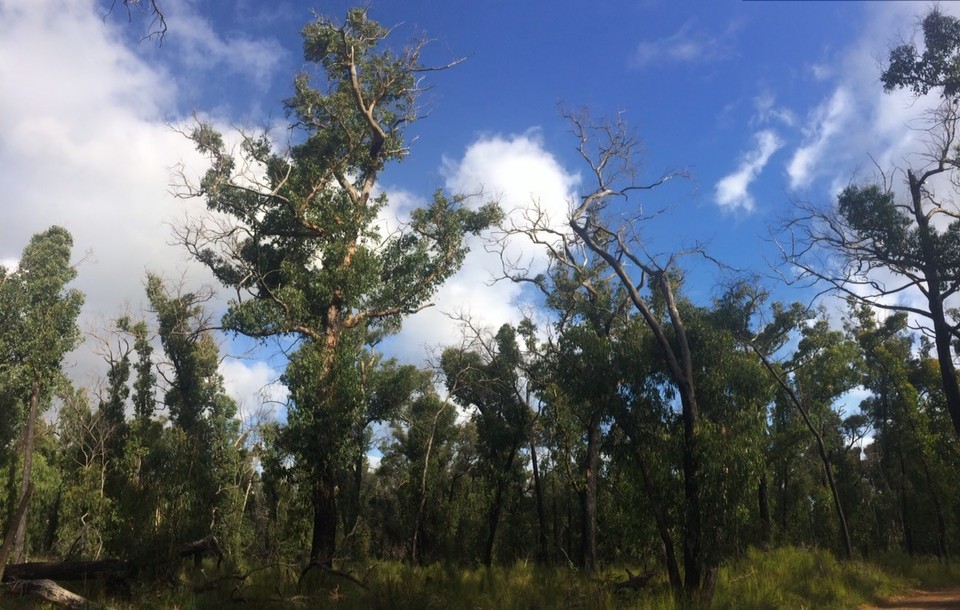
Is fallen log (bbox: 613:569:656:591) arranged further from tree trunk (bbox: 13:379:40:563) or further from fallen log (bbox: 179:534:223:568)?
tree trunk (bbox: 13:379:40:563)

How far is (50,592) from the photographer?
32.0 ft

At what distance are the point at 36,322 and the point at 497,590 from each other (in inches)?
858

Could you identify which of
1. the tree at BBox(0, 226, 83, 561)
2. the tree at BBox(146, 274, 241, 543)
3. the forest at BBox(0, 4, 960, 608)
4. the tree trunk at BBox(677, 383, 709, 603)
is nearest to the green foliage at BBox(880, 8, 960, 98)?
the forest at BBox(0, 4, 960, 608)

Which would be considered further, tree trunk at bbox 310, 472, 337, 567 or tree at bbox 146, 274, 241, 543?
tree at bbox 146, 274, 241, 543

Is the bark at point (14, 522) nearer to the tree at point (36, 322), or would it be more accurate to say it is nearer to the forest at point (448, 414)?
the forest at point (448, 414)

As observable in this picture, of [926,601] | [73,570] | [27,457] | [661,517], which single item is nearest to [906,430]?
[926,601]

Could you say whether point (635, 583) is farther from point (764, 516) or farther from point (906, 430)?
point (906, 430)

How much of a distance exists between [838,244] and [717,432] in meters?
5.62

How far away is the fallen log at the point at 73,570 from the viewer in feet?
35.2

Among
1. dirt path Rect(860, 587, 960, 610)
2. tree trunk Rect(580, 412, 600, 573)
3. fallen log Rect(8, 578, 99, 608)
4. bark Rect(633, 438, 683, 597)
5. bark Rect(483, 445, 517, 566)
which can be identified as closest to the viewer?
fallen log Rect(8, 578, 99, 608)

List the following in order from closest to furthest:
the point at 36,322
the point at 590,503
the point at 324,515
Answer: the point at 324,515 < the point at 590,503 < the point at 36,322

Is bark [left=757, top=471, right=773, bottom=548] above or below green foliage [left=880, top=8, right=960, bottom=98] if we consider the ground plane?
below

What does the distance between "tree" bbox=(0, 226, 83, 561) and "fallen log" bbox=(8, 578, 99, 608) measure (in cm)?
1561

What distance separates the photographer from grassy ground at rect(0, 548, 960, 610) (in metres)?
10.3
